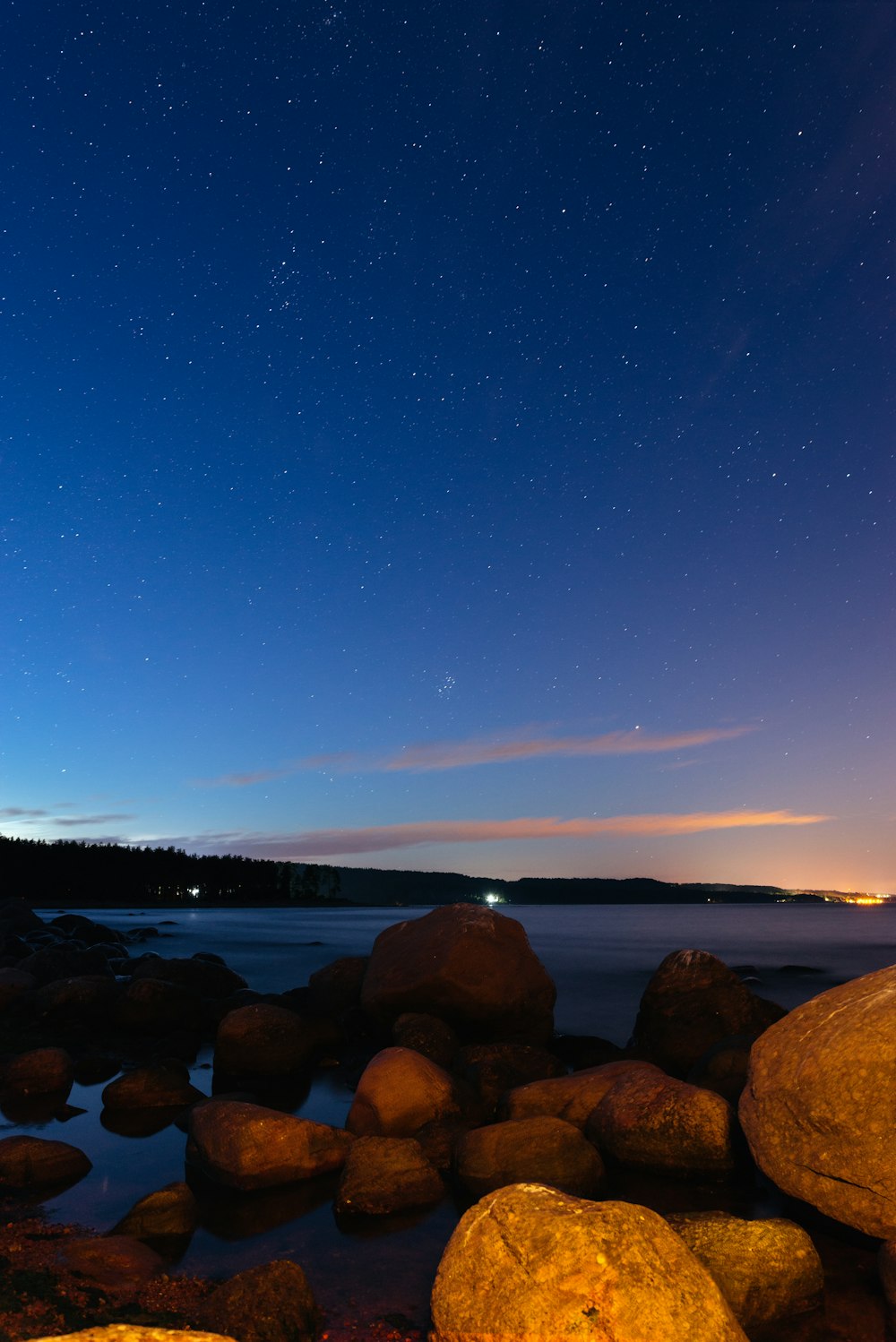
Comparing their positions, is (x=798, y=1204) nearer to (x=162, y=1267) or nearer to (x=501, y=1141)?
(x=501, y=1141)

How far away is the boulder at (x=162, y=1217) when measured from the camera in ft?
23.4

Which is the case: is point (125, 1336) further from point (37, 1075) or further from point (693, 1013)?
point (693, 1013)

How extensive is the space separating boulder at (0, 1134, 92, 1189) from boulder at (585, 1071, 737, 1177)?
549cm

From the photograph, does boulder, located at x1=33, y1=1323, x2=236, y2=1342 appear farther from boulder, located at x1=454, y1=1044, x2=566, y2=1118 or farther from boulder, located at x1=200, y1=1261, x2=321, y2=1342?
boulder, located at x1=454, y1=1044, x2=566, y2=1118

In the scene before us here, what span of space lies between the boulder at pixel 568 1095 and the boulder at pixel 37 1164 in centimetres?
463

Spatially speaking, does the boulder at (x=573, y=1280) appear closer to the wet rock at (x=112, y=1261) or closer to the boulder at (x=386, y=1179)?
the wet rock at (x=112, y=1261)

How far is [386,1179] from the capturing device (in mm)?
7957

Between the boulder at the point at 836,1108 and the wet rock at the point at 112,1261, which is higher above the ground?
the boulder at the point at 836,1108

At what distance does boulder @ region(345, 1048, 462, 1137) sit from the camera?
9523 millimetres

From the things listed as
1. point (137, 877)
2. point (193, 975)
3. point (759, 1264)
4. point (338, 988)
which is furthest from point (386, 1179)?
point (137, 877)

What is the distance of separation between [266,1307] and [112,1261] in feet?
5.23

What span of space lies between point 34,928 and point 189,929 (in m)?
32.8

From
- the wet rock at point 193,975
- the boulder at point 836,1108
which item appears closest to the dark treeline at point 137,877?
the wet rock at point 193,975

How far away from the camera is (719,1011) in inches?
506
